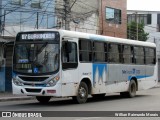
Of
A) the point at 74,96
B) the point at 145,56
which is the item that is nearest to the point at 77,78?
the point at 74,96

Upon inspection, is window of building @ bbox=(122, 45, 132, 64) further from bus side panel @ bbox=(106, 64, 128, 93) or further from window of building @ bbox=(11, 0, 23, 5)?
window of building @ bbox=(11, 0, 23, 5)

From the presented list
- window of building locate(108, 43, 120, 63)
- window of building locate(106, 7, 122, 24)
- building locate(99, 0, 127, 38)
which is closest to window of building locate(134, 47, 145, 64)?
window of building locate(108, 43, 120, 63)

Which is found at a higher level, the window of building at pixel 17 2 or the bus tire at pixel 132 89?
the window of building at pixel 17 2

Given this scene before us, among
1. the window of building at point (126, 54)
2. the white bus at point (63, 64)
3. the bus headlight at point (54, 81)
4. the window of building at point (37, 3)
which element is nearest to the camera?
the bus headlight at point (54, 81)

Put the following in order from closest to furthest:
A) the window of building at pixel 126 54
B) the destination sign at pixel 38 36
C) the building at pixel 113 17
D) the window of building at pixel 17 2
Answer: the destination sign at pixel 38 36, the window of building at pixel 126 54, the window of building at pixel 17 2, the building at pixel 113 17

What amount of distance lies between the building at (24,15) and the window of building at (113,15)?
9915mm

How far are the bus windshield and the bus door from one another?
1.31 feet

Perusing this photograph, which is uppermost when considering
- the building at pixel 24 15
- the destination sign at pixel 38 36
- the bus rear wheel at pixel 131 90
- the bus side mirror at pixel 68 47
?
the building at pixel 24 15

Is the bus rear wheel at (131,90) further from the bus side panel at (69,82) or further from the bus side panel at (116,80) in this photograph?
the bus side panel at (69,82)

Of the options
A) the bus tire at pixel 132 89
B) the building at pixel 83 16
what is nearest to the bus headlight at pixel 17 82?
the bus tire at pixel 132 89

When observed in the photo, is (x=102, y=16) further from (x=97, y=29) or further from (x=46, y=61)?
(x=46, y=61)

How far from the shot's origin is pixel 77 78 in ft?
62.9

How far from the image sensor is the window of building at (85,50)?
769 inches

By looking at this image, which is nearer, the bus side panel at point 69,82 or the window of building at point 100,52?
the bus side panel at point 69,82
